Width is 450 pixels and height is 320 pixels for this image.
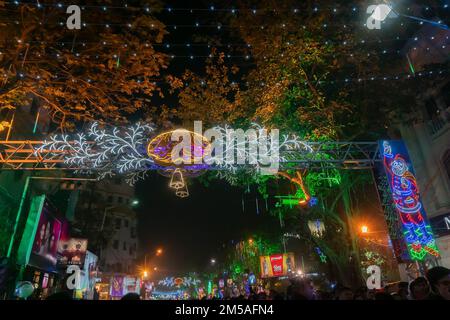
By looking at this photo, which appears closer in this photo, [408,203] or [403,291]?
[403,291]

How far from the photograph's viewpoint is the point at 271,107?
1214 centimetres

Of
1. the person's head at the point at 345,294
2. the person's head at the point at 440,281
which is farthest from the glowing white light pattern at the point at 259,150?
the person's head at the point at 440,281

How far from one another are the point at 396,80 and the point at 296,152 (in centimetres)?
539

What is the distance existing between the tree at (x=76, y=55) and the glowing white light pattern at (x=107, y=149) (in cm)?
66

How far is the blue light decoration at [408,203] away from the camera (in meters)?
9.86

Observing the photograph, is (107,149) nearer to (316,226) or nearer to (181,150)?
(181,150)

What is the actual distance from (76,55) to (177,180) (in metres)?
5.04

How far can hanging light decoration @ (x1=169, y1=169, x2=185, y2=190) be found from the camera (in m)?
11.2

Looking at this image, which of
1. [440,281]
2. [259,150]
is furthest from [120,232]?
[440,281]

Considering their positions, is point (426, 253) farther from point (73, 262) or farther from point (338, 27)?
point (73, 262)

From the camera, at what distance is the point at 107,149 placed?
11.0 meters

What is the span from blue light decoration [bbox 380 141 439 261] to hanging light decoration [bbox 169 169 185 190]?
6976 millimetres

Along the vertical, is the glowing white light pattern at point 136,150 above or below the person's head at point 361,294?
above

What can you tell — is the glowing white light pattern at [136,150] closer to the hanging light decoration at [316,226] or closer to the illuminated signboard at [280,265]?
the hanging light decoration at [316,226]
